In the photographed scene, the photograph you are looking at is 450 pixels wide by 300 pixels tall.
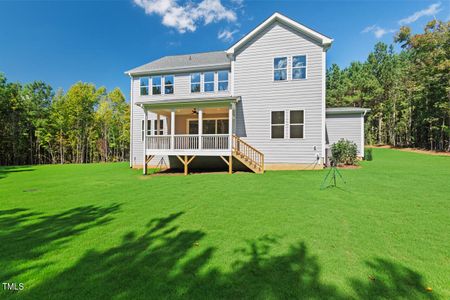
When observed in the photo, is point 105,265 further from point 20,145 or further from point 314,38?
point 20,145

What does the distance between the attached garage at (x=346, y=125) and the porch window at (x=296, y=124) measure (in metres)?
3.56

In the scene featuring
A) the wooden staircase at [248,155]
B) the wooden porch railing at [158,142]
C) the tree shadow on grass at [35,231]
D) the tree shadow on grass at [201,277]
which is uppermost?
the wooden porch railing at [158,142]

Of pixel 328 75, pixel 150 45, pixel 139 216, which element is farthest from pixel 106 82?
pixel 328 75

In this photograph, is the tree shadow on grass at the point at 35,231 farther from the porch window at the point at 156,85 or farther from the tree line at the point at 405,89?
the tree line at the point at 405,89

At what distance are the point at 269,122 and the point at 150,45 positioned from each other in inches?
728

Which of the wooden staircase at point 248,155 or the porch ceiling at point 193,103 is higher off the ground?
the porch ceiling at point 193,103

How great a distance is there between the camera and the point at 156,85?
15.5m

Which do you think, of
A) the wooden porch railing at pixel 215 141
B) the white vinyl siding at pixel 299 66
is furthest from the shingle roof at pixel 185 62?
the wooden porch railing at pixel 215 141

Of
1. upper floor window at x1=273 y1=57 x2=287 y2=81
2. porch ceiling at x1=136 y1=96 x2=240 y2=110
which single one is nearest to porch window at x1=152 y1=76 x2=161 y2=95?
porch ceiling at x1=136 y1=96 x2=240 y2=110

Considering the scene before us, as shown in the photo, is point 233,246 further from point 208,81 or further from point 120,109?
point 120,109

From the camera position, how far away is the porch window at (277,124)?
1248cm

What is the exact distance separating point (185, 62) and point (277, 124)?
8783 millimetres

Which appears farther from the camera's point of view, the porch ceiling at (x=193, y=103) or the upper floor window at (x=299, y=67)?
the upper floor window at (x=299, y=67)

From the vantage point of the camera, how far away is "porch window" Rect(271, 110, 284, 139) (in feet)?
41.0
